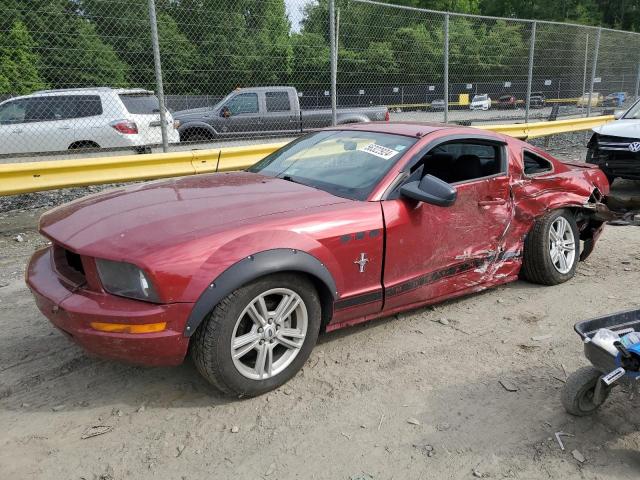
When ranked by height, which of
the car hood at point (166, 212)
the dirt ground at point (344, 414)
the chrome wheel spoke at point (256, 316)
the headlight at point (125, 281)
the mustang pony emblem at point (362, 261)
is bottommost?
the dirt ground at point (344, 414)

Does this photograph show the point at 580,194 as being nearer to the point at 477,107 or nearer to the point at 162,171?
the point at 162,171

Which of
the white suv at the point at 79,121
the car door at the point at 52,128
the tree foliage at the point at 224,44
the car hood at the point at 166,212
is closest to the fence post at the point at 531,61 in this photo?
the tree foliage at the point at 224,44

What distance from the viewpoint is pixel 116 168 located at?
6.39m

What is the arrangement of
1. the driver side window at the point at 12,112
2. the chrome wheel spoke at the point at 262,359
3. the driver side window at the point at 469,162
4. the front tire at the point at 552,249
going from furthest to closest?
the driver side window at the point at 12,112 → the front tire at the point at 552,249 → the driver side window at the point at 469,162 → the chrome wheel spoke at the point at 262,359

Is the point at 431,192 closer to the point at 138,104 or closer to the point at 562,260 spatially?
the point at 562,260

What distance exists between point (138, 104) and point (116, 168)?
3797 mm

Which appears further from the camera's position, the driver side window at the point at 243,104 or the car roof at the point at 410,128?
the driver side window at the point at 243,104

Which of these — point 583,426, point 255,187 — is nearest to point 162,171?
point 255,187

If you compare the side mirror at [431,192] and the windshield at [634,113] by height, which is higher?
the windshield at [634,113]

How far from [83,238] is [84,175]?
3.85 m

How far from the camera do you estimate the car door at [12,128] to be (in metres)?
9.20

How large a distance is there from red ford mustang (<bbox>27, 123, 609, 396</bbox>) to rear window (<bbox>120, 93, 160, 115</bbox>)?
20.4 ft

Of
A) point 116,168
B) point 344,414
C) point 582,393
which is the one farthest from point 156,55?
point 582,393

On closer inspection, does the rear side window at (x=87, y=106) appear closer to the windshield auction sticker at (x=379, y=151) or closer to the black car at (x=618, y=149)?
the windshield auction sticker at (x=379, y=151)
